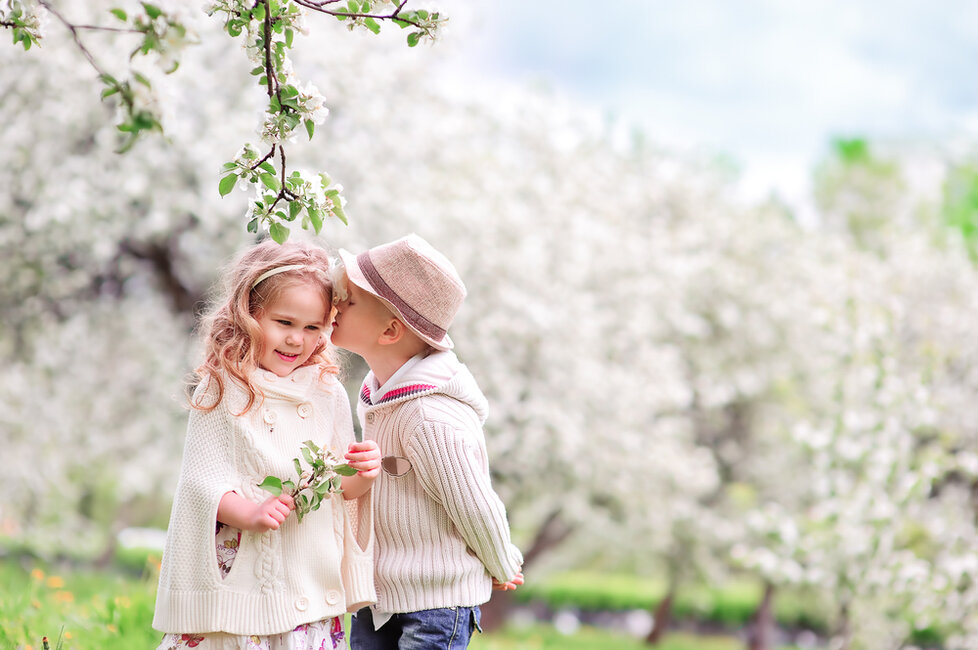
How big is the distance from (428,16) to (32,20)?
95 centimetres

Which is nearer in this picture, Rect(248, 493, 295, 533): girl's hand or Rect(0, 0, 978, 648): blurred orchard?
Rect(248, 493, 295, 533): girl's hand

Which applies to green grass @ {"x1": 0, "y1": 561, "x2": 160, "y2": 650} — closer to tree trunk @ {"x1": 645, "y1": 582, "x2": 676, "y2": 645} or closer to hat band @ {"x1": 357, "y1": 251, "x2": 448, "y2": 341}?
hat band @ {"x1": 357, "y1": 251, "x2": 448, "y2": 341}

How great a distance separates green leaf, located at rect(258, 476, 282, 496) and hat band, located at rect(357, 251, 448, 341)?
1.89ft

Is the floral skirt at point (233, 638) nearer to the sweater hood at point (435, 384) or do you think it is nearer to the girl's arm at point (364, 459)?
the girl's arm at point (364, 459)

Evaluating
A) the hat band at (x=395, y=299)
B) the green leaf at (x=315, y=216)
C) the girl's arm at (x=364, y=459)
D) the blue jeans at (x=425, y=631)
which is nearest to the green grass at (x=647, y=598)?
the blue jeans at (x=425, y=631)

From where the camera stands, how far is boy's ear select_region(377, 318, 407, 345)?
262 centimetres

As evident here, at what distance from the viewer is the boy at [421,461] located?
2.46 meters

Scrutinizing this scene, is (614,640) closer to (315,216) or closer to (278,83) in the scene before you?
(315,216)

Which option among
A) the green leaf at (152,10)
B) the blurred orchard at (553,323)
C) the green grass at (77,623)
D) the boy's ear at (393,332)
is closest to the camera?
the green leaf at (152,10)

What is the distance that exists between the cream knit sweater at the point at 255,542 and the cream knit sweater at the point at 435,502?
0.07 m

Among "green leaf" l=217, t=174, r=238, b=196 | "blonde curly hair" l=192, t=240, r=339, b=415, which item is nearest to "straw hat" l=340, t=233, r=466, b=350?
"blonde curly hair" l=192, t=240, r=339, b=415

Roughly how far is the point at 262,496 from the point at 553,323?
6.85m

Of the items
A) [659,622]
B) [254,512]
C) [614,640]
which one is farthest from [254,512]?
[614,640]

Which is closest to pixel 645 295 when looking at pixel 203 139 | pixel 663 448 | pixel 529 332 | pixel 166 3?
pixel 663 448
